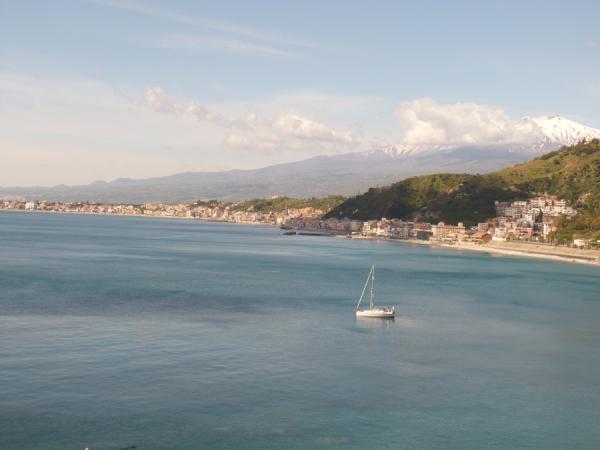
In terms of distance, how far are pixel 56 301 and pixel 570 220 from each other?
125 meters

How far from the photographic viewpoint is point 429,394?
32406 millimetres

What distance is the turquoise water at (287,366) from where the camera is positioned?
88.2 ft

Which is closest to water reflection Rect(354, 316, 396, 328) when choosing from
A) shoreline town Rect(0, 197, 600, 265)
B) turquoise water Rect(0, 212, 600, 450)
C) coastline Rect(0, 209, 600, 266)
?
turquoise water Rect(0, 212, 600, 450)

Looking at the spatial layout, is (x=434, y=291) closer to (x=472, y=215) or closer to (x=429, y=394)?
(x=429, y=394)

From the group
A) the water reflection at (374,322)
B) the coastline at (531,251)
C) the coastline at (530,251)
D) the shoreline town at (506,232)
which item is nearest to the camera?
the water reflection at (374,322)

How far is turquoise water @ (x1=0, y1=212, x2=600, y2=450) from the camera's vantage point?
88.2 feet

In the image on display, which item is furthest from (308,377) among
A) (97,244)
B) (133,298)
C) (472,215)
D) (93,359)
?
(472,215)

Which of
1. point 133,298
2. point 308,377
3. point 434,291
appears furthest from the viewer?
point 434,291

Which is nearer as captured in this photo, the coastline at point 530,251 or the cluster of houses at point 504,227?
the coastline at point 530,251

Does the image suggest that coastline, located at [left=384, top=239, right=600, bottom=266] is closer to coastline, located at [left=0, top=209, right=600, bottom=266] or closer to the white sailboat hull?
coastline, located at [left=0, top=209, right=600, bottom=266]

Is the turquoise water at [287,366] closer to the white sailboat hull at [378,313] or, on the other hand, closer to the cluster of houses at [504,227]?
the white sailboat hull at [378,313]

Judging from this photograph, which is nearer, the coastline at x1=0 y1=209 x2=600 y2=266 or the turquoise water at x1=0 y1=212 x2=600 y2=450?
the turquoise water at x1=0 y1=212 x2=600 y2=450

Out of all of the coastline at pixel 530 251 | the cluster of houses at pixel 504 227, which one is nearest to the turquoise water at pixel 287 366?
the coastline at pixel 530 251

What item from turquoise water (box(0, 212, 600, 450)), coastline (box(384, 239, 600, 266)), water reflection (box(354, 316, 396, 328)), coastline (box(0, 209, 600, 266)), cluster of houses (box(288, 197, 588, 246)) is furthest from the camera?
cluster of houses (box(288, 197, 588, 246))
